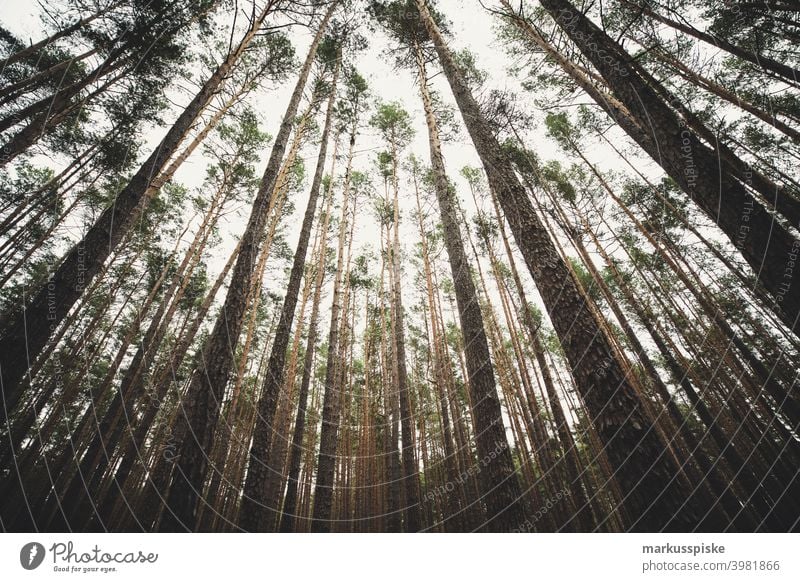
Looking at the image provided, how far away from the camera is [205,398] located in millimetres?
2795

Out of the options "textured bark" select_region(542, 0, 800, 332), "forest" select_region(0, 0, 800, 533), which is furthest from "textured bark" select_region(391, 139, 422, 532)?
"textured bark" select_region(542, 0, 800, 332)

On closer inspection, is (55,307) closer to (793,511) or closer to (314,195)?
(314,195)

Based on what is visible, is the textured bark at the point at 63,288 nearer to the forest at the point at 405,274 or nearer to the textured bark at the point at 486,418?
the forest at the point at 405,274

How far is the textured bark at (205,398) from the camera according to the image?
2502mm

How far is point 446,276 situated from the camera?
Answer: 1242cm

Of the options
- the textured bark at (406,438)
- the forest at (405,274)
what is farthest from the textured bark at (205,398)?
the textured bark at (406,438)

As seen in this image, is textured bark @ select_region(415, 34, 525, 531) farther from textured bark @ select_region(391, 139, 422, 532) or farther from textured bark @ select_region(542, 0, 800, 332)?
textured bark @ select_region(391, 139, 422, 532)

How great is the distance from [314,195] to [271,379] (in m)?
3.89

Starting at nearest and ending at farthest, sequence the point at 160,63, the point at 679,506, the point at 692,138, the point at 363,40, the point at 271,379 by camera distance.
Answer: the point at 679,506 → the point at 692,138 → the point at 271,379 → the point at 160,63 → the point at 363,40
